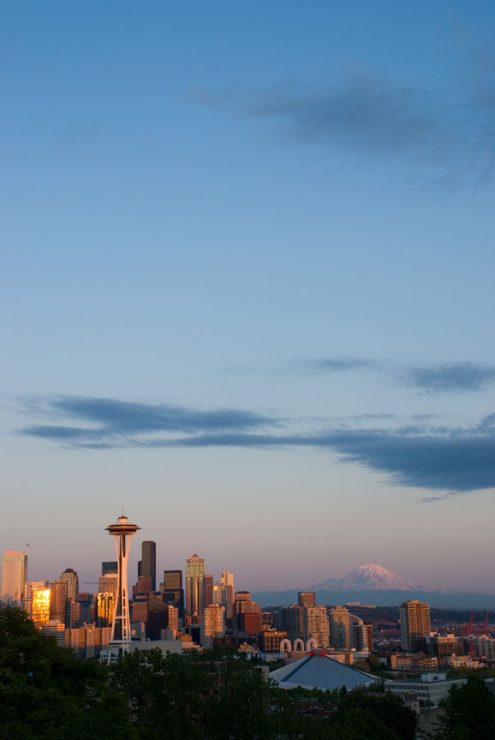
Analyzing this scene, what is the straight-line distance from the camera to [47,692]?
33812mm

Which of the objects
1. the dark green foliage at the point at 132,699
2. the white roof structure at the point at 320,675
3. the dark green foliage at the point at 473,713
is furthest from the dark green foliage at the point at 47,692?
the white roof structure at the point at 320,675

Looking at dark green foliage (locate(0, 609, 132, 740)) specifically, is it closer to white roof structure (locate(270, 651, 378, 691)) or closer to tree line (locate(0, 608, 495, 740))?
tree line (locate(0, 608, 495, 740))

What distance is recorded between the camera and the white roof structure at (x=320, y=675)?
520 ft

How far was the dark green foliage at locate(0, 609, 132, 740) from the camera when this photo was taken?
1283 inches

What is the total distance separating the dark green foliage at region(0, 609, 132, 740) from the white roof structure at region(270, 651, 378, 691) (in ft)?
411

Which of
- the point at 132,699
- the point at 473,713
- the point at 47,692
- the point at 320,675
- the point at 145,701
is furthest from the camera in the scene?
the point at 320,675

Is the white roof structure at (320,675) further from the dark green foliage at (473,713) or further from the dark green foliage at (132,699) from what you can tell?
the dark green foliage at (132,699)

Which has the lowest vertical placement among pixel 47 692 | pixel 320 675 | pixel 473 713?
pixel 320 675

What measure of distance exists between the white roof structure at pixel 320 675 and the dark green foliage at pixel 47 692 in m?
125

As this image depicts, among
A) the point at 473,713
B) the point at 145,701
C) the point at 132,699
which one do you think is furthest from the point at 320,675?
the point at 145,701

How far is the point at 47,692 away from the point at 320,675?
136077mm

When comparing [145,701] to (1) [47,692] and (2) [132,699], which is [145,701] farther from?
(1) [47,692]

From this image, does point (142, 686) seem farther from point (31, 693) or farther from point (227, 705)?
point (31, 693)

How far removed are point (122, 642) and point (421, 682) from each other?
46.9m
